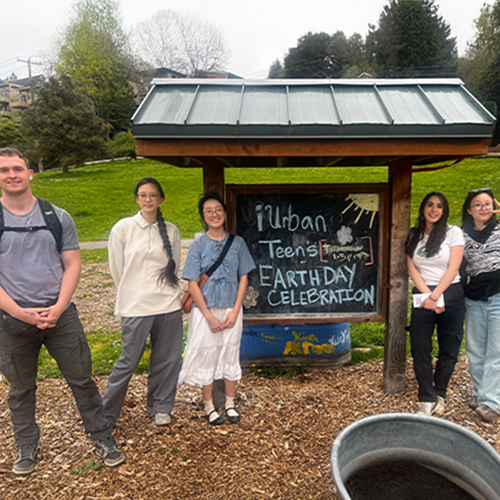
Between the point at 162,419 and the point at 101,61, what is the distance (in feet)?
128

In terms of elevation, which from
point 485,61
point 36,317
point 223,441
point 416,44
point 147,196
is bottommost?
point 223,441

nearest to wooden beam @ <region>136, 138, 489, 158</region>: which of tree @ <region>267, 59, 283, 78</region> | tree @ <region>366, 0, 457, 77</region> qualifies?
tree @ <region>366, 0, 457, 77</region>

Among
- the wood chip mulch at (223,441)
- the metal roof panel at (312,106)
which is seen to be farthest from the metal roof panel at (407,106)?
the wood chip mulch at (223,441)

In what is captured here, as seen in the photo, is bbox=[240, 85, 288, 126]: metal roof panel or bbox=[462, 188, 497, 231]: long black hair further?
bbox=[462, 188, 497, 231]: long black hair

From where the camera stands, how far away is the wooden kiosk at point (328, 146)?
2.44m

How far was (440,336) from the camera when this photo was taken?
10.2 ft

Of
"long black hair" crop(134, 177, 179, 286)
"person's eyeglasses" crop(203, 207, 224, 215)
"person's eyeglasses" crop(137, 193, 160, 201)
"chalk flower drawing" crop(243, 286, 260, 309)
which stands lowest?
"chalk flower drawing" crop(243, 286, 260, 309)

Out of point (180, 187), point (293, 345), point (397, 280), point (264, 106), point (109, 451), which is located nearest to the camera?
point (264, 106)

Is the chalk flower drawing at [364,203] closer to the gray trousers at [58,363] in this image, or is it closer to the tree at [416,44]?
the gray trousers at [58,363]

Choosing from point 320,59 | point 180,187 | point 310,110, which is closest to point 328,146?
point 310,110

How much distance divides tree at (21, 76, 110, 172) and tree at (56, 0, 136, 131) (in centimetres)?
1087

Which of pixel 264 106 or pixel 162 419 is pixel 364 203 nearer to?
pixel 264 106

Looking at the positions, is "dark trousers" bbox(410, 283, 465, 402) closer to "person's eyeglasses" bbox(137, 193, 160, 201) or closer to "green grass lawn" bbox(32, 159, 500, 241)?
"person's eyeglasses" bbox(137, 193, 160, 201)

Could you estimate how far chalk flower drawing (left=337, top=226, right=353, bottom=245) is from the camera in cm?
338
